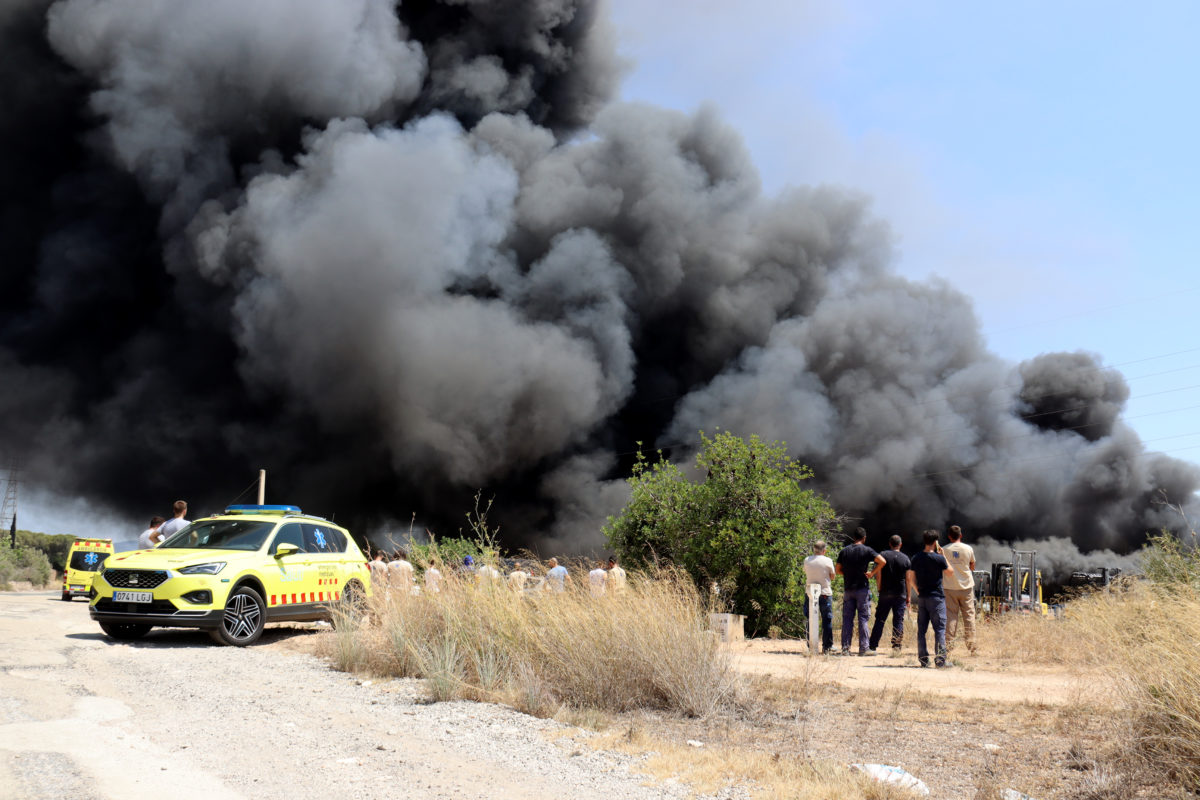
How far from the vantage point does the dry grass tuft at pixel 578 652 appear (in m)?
6.05

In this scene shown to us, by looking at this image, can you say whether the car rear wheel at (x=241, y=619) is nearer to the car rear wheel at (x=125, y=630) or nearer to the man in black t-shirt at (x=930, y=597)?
the car rear wheel at (x=125, y=630)

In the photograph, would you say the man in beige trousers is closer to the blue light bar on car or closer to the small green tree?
the small green tree

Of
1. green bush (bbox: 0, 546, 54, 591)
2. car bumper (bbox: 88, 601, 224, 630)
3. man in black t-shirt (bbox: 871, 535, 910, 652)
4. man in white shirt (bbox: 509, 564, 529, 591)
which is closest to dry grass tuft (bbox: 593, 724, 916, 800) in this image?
man in white shirt (bbox: 509, 564, 529, 591)

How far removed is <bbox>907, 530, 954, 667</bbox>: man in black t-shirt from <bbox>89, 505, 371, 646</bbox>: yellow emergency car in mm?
6076

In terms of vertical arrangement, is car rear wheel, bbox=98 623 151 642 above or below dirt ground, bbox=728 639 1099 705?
above

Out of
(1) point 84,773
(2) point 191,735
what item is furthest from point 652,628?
(1) point 84,773

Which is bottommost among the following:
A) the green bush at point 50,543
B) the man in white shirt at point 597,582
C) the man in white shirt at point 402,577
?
the green bush at point 50,543

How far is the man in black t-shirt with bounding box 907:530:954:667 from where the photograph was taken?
9578mm

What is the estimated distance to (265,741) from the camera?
4.79m

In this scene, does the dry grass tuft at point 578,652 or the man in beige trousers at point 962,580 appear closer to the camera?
the dry grass tuft at point 578,652

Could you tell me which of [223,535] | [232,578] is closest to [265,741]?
[232,578]

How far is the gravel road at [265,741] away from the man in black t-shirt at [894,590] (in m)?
6.32

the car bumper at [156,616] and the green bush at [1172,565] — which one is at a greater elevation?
the green bush at [1172,565]

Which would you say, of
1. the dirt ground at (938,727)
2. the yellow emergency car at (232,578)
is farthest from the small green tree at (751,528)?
the dirt ground at (938,727)
